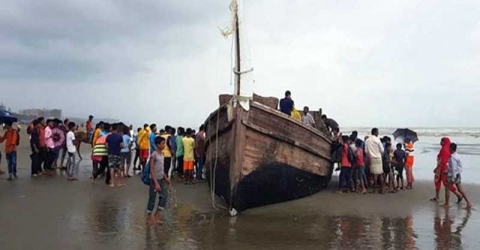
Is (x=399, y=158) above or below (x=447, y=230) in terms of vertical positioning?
above

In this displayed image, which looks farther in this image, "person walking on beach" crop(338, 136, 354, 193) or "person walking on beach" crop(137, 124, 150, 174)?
"person walking on beach" crop(137, 124, 150, 174)

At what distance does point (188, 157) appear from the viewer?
13.7 metres

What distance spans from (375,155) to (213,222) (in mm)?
5545

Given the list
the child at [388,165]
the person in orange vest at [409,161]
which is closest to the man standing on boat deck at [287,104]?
the child at [388,165]

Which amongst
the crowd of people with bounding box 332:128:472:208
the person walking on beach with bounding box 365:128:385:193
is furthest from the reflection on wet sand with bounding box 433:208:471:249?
the person walking on beach with bounding box 365:128:385:193

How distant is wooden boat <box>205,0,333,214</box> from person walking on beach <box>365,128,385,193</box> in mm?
1546

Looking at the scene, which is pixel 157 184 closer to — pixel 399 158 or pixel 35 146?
pixel 35 146

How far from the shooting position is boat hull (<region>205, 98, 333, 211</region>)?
9.64 metres

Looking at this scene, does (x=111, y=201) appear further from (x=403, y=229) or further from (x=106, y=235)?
(x=403, y=229)

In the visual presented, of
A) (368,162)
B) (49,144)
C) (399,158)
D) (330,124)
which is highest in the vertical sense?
(330,124)

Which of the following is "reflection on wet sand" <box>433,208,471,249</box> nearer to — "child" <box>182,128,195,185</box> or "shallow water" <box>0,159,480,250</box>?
"shallow water" <box>0,159,480,250</box>

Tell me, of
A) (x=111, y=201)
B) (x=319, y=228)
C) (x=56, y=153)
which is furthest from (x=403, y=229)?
(x=56, y=153)

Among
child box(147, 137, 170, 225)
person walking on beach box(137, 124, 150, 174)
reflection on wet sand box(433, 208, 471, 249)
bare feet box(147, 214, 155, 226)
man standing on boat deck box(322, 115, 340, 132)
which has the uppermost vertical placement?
man standing on boat deck box(322, 115, 340, 132)

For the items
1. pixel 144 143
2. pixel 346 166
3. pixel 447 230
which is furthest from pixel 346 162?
pixel 144 143
